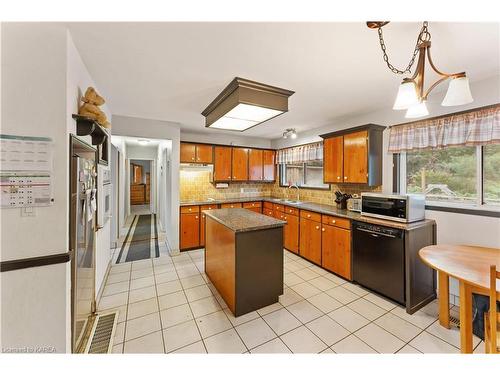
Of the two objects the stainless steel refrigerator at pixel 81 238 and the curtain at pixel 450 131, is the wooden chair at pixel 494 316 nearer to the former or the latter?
the curtain at pixel 450 131

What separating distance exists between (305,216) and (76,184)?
3.13 meters

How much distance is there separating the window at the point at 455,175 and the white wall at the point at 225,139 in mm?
3282

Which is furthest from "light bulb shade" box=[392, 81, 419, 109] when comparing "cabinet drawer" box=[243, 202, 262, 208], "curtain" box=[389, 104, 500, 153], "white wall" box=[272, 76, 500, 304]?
"cabinet drawer" box=[243, 202, 262, 208]

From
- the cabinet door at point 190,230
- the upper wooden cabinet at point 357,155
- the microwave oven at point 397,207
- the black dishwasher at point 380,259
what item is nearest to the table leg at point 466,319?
the black dishwasher at point 380,259

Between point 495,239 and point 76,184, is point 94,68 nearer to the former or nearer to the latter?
point 76,184

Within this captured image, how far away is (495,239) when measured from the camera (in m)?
2.07

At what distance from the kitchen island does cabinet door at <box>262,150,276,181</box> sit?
286 centimetres

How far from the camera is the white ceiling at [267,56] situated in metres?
1.42

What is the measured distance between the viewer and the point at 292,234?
391 cm

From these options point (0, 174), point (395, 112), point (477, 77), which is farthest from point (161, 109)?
point (477, 77)

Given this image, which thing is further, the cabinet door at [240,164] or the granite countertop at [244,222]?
the cabinet door at [240,164]

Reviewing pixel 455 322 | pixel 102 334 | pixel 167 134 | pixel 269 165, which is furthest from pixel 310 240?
pixel 167 134

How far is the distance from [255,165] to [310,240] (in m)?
2.35

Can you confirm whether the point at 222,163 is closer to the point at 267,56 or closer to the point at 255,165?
the point at 255,165
